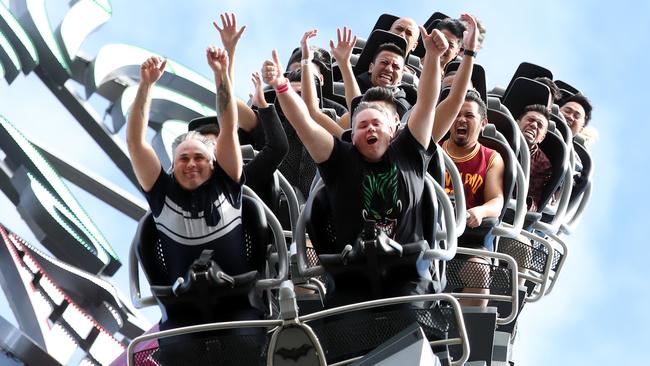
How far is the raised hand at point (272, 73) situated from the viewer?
7832 millimetres

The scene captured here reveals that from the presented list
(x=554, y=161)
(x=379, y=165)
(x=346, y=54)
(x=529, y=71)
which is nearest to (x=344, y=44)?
(x=346, y=54)

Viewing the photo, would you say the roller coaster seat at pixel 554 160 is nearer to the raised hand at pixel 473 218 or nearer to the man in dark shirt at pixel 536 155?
the man in dark shirt at pixel 536 155

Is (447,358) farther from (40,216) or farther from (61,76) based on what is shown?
(61,76)

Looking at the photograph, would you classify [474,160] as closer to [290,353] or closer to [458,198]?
[458,198]

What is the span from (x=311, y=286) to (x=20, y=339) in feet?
22.4

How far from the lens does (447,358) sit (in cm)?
764

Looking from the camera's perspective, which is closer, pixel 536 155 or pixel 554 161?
pixel 554 161

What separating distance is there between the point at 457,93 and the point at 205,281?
60.3 inches

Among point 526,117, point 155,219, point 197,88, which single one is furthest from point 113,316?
point 155,219

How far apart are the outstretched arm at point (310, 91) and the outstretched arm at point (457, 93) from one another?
0.94 meters

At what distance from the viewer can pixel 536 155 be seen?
10844mm

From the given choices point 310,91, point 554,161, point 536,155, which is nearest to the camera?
point 310,91

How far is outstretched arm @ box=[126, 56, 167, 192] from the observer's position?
7609 mm

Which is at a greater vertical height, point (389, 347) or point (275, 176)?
point (275, 176)
